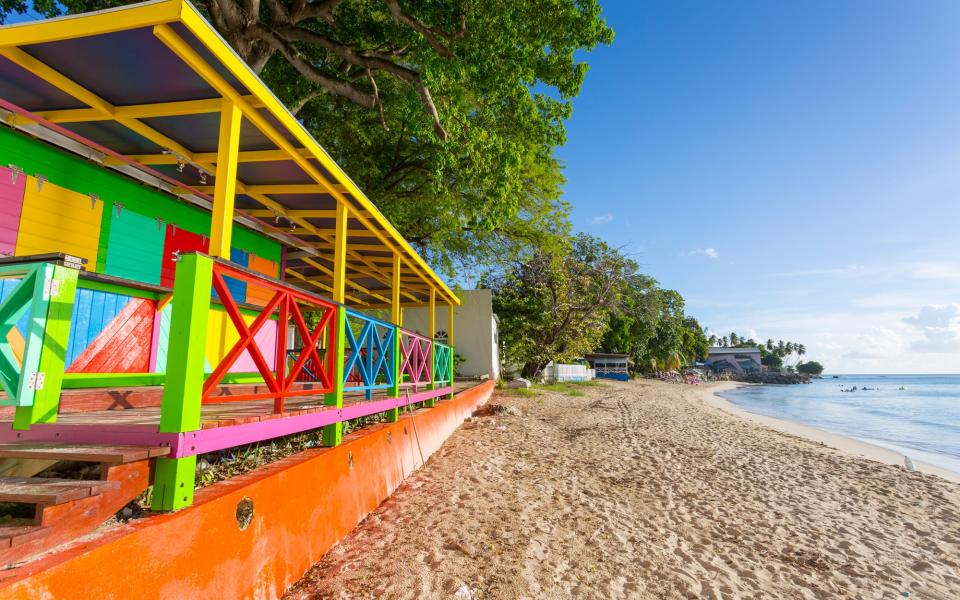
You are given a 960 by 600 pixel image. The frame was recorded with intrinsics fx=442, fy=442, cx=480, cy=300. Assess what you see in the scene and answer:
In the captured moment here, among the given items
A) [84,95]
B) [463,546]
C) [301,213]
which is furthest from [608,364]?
[84,95]

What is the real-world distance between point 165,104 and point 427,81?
16.0ft

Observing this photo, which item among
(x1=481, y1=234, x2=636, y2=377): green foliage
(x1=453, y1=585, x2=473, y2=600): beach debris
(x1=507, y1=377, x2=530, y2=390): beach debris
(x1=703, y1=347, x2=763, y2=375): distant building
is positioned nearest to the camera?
(x1=453, y1=585, x2=473, y2=600): beach debris

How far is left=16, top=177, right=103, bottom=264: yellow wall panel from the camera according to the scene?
4141 mm

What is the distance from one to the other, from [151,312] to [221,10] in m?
5.50

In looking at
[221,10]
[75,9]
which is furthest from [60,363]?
[75,9]

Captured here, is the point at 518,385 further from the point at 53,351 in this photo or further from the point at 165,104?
the point at 53,351

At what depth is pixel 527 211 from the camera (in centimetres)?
1407

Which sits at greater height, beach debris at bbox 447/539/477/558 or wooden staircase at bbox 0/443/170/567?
wooden staircase at bbox 0/443/170/567

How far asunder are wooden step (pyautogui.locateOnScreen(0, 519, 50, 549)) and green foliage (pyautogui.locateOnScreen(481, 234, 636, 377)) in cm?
2038

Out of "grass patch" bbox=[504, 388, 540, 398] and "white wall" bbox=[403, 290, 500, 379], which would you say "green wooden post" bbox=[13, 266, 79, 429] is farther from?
"grass patch" bbox=[504, 388, 540, 398]

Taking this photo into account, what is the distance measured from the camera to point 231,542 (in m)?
2.32

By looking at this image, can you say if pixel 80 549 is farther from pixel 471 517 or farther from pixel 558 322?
pixel 558 322

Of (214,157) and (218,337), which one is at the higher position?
(214,157)

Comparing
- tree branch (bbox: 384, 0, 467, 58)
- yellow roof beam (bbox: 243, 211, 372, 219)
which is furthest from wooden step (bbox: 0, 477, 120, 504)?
tree branch (bbox: 384, 0, 467, 58)
